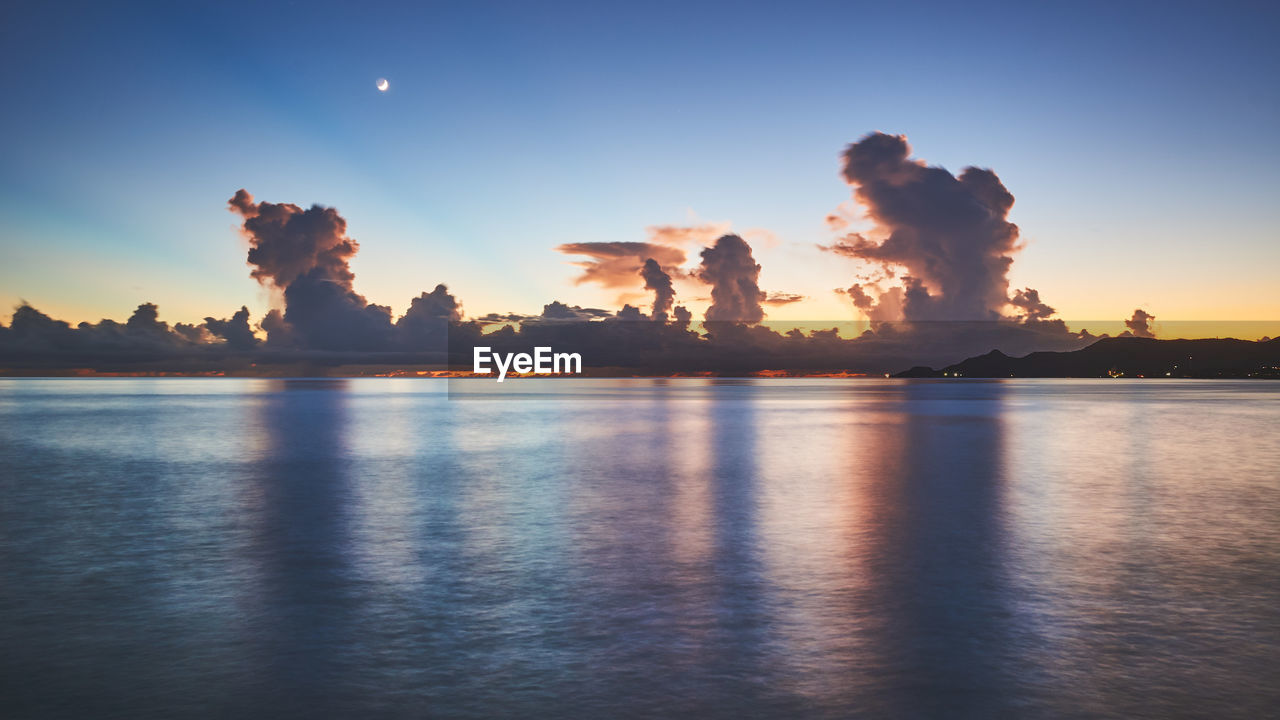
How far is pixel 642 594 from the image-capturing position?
1334cm

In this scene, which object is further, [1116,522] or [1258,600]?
[1116,522]

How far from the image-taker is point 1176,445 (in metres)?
47.6

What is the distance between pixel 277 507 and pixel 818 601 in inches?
668

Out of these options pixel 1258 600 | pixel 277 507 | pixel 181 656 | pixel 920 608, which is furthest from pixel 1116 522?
pixel 277 507

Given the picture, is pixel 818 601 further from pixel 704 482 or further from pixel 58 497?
pixel 58 497

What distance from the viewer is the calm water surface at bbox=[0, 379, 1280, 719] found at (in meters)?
8.91

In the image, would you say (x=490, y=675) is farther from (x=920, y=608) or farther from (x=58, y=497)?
(x=58, y=497)

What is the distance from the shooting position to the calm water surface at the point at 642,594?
8.91 meters

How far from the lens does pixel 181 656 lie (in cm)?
1020

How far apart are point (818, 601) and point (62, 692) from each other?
966 cm

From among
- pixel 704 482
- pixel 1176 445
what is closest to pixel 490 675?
pixel 704 482

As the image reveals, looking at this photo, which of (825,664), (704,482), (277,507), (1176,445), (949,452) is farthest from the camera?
(1176,445)

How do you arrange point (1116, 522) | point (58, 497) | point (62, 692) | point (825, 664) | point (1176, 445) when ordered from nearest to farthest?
1. point (62, 692)
2. point (825, 664)
3. point (1116, 522)
4. point (58, 497)
5. point (1176, 445)

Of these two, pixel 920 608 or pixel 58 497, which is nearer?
pixel 920 608
